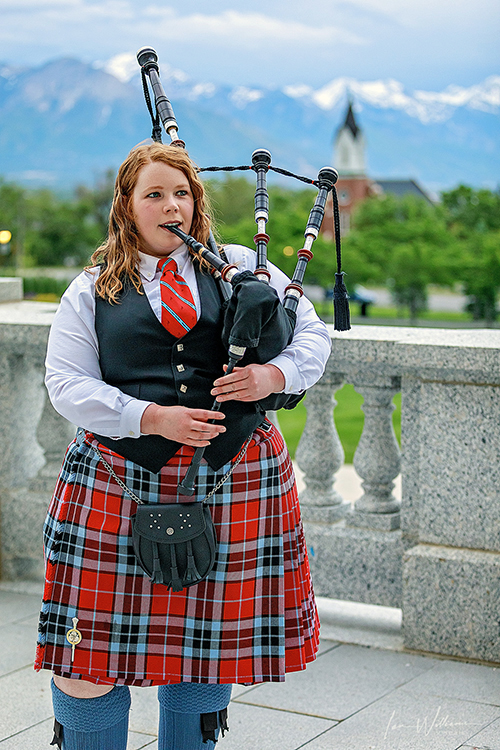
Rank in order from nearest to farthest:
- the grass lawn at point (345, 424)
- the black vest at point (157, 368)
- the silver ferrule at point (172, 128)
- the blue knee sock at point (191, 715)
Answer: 1. the black vest at point (157, 368)
2. the blue knee sock at point (191, 715)
3. the silver ferrule at point (172, 128)
4. the grass lawn at point (345, 424)

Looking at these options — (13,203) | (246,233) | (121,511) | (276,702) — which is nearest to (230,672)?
(121,511)

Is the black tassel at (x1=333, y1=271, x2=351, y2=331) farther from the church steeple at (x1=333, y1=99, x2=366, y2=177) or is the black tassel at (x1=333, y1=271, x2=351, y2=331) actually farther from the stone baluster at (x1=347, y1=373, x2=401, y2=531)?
the church steeple at (x1=333, y1=99, x2=366, y2=177)

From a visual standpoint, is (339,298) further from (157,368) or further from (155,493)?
(155,493)

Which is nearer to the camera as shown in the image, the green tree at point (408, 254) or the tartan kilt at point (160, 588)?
the tartan kilt at point (160, 588)

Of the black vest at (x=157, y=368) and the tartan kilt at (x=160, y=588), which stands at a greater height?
the black vest at (x=157, y=368)

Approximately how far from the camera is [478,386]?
300cm

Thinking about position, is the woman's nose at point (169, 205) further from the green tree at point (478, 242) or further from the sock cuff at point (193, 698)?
the green tree at point (478, 242)

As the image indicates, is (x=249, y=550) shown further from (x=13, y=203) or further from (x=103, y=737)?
(x=13, y=203)

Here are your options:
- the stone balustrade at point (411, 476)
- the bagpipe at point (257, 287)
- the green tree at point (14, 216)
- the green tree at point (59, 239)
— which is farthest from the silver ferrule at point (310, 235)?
the green tree at point (59, 239)

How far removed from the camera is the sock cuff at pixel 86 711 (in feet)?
6.36

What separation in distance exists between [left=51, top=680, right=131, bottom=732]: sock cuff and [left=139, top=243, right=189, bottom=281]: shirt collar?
3.25ft

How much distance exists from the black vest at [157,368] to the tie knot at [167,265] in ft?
0.29

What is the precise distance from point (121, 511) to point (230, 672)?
0.46 m

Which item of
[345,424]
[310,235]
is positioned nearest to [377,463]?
[310,235]
